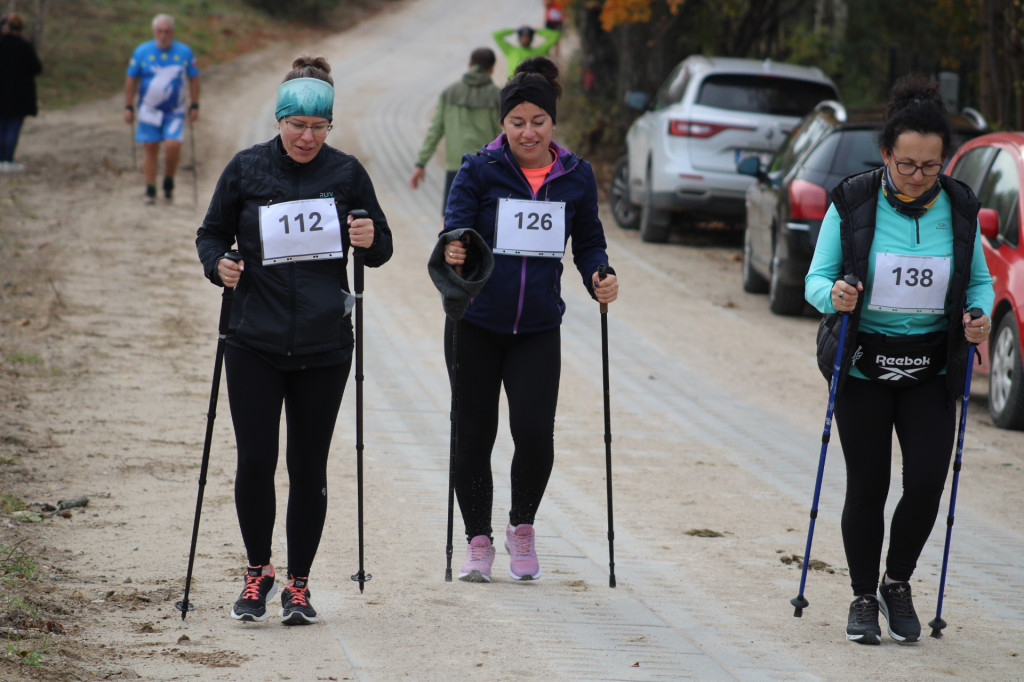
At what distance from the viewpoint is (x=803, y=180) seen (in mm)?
12750

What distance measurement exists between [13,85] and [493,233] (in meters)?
15.3

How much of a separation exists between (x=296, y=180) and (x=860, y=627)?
8.83 ft

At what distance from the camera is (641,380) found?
10578mm

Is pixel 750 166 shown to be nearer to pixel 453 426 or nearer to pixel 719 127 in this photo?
pixel 719 127

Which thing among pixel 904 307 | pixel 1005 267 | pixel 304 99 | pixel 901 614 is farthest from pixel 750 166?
pixel 304 99

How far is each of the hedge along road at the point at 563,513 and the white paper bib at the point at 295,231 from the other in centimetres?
138

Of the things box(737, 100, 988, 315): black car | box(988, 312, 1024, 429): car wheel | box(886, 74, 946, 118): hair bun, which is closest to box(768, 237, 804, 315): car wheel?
box(737, 100, 988, 315): black car

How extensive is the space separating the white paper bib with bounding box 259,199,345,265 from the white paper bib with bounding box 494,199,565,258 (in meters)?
0.83

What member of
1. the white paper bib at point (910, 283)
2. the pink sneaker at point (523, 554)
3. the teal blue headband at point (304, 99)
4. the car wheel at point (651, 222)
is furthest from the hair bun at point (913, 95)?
the car wheel at point (651, 222)

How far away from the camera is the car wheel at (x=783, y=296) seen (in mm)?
13195

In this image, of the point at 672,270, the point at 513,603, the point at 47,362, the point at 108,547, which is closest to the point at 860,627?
the point at 513,603

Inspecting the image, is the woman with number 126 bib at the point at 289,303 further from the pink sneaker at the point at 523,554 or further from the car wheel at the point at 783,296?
the car wheel at the point at 783,296

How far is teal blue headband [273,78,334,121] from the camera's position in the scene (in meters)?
5.09

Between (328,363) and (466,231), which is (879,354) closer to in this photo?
(466,231)
